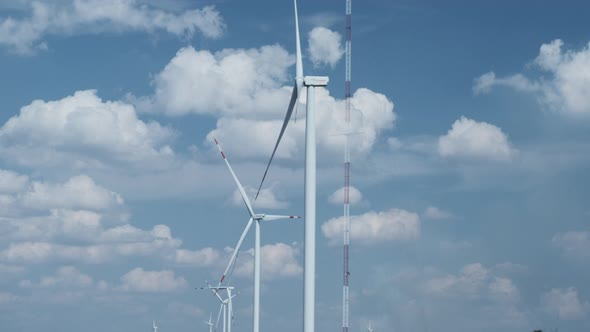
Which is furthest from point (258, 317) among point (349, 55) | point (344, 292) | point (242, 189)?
point (349, 55)

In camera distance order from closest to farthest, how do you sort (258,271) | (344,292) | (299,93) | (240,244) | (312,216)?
1. (312,216)
2. (299,93)
3. (344,292)
4. (258,271)
5. (240,244)

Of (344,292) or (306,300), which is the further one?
(344,292)

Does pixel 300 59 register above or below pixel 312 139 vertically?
above

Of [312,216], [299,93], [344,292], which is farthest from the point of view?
[344,292]

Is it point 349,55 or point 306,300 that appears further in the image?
point 349,55

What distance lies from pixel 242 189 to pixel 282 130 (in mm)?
39913

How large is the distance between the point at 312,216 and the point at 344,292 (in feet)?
66.3

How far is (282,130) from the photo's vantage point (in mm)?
95500

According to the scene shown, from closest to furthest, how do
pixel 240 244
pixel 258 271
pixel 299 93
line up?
pixel 299 93 < pixel 258 271 < pixel 240 244

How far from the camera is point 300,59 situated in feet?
286

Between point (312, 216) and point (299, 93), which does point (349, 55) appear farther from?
point (312, 216)

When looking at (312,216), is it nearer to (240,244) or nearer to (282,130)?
(282,130)

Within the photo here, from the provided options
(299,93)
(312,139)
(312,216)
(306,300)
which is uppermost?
(299,93)

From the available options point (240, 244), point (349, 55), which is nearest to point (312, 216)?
point (349, 55)
